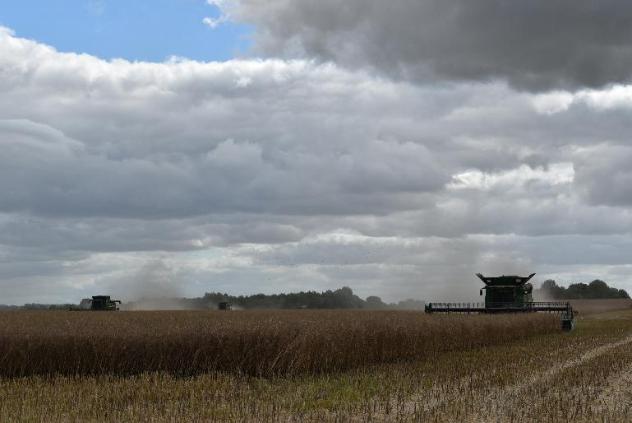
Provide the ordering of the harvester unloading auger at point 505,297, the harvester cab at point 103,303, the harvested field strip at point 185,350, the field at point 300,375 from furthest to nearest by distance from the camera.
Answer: the harvester cab at point 103,303
the harvester unloading auger at point 505,297
the harvested field strip at point 185,350
the field at point 300,375

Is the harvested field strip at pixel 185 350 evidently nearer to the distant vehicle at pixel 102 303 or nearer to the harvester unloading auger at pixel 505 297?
the harvester unloading auger at pixel 505 297

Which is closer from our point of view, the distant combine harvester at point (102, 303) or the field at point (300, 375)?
the field at point (300, 375)

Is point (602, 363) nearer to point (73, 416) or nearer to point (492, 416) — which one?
point (492, 416)

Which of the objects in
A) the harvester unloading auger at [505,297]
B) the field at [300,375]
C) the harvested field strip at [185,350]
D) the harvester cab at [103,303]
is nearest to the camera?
the field at [300,375]

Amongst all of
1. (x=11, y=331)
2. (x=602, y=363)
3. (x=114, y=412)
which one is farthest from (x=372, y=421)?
(x=11, y=331)

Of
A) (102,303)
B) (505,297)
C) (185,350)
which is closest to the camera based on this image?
(185,350)

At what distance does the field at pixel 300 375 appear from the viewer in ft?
42.8

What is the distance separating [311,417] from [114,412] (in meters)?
3.39

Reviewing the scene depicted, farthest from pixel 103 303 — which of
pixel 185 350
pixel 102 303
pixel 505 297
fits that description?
pixel 185 350

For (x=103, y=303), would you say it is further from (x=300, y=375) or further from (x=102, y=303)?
(x=300, y=375)

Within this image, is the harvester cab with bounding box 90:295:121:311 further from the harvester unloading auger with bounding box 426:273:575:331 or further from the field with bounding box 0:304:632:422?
the field with bounding box 0:304:632:422

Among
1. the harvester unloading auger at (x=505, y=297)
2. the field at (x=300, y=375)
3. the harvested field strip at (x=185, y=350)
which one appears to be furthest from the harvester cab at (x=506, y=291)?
the harvested field strip at (x=185, y=350)

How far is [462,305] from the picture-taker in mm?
44344

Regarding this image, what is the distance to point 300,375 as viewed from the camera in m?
18.1
